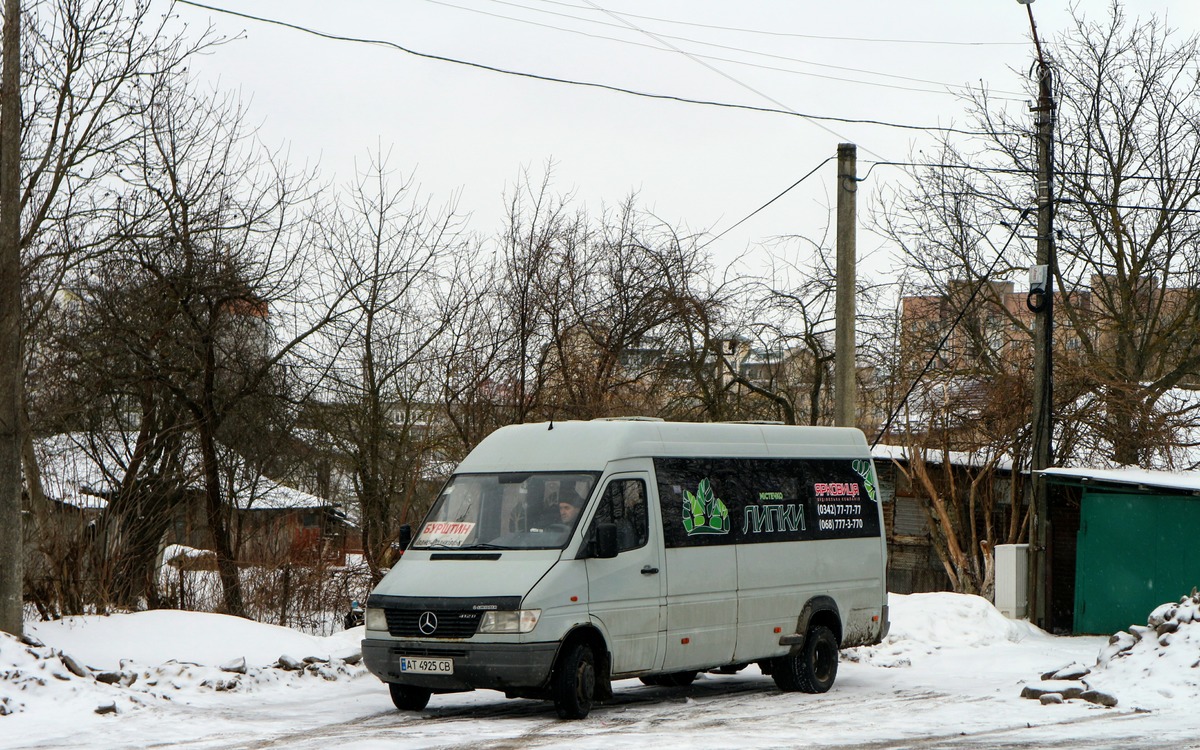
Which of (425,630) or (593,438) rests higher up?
(593,438)

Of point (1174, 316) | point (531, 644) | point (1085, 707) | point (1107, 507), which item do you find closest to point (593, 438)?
point (531, 644)

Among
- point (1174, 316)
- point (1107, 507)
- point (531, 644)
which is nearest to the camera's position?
point (531, 644)

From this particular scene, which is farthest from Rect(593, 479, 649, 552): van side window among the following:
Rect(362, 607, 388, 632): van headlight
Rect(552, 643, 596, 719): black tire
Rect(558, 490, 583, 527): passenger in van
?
Rect(362, 607, 388, 632): van headlight

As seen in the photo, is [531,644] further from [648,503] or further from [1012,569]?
[1012,569]

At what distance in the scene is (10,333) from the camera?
36.9 feet

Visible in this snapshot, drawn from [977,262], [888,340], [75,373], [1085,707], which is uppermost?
[977,262]

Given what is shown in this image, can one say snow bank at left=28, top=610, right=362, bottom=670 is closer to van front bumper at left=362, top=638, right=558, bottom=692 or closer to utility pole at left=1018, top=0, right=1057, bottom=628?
van front bumper at left=362, top=638, right=558, bottom=692

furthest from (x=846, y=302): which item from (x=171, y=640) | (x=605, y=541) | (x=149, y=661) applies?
(x=149, y=661)

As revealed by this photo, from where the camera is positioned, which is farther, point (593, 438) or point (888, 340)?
point (888, 340)

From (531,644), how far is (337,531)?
40.6 feet

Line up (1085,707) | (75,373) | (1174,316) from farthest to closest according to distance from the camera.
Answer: (1174,316), (75,373), (1085,707)

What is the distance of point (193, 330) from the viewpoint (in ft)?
61.1

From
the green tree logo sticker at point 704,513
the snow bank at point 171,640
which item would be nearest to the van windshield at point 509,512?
the green tree logo sticker at point 704,513

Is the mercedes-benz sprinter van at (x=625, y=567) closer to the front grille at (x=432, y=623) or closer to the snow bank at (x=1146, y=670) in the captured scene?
the front grille at (x=432, y=623)
